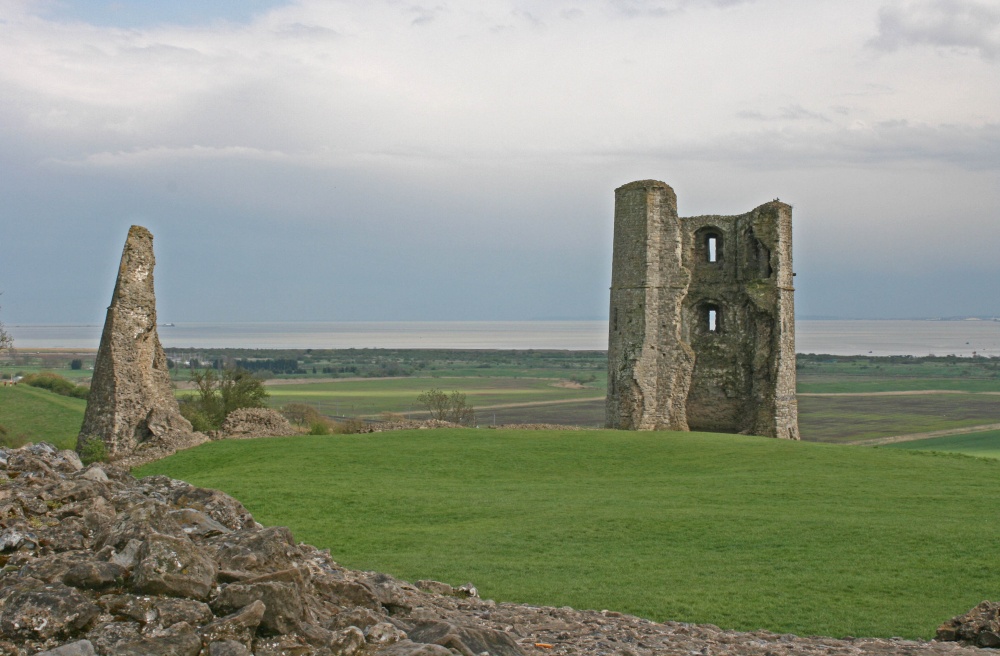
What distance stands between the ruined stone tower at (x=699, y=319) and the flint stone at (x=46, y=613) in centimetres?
2691

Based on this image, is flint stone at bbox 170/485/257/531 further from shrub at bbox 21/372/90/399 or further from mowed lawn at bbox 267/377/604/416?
shrub at bbox 21/372/90/399

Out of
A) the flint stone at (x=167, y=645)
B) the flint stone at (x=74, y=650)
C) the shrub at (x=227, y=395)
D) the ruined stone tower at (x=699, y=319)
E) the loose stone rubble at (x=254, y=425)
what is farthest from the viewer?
the shrub at (x=227, y=395)

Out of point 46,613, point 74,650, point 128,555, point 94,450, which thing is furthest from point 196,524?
point 94,450

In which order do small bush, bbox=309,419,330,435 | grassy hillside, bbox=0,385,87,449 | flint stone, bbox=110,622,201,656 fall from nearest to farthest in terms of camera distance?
flint stone, bbox=110,622,201,656 → small bush, bbox=309,419,330,435 → grassy hillside, bbox=0,385,87,449

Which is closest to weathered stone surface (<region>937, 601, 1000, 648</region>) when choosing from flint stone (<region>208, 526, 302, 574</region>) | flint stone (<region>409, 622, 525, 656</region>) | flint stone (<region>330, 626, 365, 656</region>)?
flint stone (<region>409, 622, 525, 656</region>)

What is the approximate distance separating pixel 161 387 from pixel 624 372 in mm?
14807

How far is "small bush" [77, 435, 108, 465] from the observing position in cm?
2347

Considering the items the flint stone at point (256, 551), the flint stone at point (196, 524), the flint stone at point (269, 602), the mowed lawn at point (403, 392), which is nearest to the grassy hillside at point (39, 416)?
the mowed lawn at point (403, 392)

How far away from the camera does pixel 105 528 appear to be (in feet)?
24.1

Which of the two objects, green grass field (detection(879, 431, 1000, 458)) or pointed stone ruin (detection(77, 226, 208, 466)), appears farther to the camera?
green grass field (detection(879, 431, 1000, 458))

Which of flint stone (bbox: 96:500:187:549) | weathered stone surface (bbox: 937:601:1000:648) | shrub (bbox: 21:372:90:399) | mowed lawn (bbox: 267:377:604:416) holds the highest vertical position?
flint stone (bbox: 96:500:187:549)

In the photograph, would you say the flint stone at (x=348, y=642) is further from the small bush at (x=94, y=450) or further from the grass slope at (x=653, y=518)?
the small bush at (x=94, y=450)

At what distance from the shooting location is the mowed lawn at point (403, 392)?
65375 millimetres

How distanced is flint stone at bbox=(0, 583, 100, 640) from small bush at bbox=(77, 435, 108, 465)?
1840 cm
